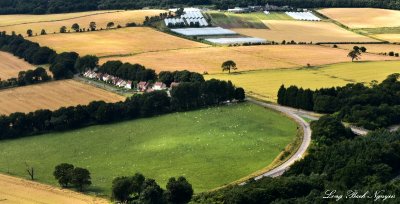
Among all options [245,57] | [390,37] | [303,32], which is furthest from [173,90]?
[390,37]

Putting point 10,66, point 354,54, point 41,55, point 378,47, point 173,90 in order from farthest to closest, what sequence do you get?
point 378,47
point 41,55
point 354,54
point 10,66
point 173,90

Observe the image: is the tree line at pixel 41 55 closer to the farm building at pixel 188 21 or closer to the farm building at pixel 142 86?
the farm building at pixel 142 86

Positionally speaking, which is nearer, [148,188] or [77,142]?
[148,188]

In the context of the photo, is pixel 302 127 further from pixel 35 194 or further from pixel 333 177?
pixel 35 194

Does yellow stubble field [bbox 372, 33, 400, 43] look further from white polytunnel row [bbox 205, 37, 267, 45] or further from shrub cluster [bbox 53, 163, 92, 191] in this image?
shrub cluster [bbox 53, 163, 92, 191]

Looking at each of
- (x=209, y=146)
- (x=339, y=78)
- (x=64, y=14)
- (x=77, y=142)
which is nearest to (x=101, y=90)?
(x=77, y=142)

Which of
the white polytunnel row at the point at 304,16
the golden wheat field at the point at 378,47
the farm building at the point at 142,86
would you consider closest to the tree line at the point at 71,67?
the farm building at the point at 142,86

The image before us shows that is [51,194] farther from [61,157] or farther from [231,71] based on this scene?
[231,71]
